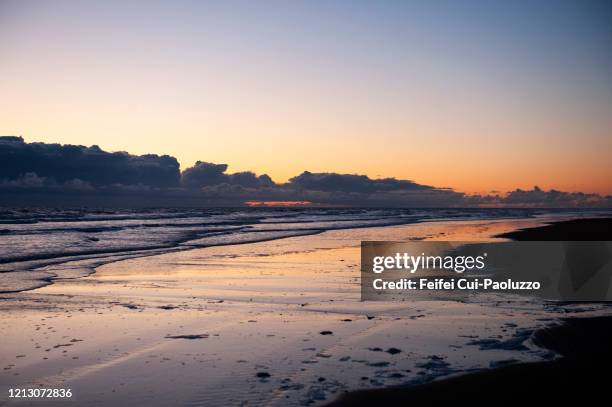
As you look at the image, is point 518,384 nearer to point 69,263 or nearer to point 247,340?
point 247,340

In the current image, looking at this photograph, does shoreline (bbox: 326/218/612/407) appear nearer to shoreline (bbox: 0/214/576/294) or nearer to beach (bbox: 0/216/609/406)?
beach (bbox: 0/216/609/406)

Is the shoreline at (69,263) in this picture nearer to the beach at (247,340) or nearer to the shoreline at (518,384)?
the beach at (247,340)

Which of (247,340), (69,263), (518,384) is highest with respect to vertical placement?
(518,384)

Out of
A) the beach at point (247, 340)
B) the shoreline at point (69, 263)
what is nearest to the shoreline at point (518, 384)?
the beach at point (247, 340)

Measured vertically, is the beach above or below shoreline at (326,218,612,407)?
below

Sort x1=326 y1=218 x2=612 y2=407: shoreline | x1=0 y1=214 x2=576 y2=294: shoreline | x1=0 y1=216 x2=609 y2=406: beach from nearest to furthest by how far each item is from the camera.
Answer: x1=326 y1=218 x2=612 y2=407: shoreline → x1=0 y1=216 x2=609 y2=406: beach → x1=0 y1=214 x2=576 y2=294: shoreline

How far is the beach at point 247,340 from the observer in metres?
6.36

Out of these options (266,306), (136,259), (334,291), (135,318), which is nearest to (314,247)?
(136,259)

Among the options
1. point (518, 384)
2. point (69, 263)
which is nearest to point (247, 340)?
point (518, 384)

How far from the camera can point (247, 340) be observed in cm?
850

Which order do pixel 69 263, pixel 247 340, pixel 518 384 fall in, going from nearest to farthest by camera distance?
pixel 518 384 < pixel 247 340 < pixel 69 263

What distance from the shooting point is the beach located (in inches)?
250

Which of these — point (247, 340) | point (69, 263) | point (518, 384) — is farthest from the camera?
point (69, 263)

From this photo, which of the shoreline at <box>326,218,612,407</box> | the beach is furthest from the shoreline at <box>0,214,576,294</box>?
the shoreline at <box>326,218,612,407</box>
